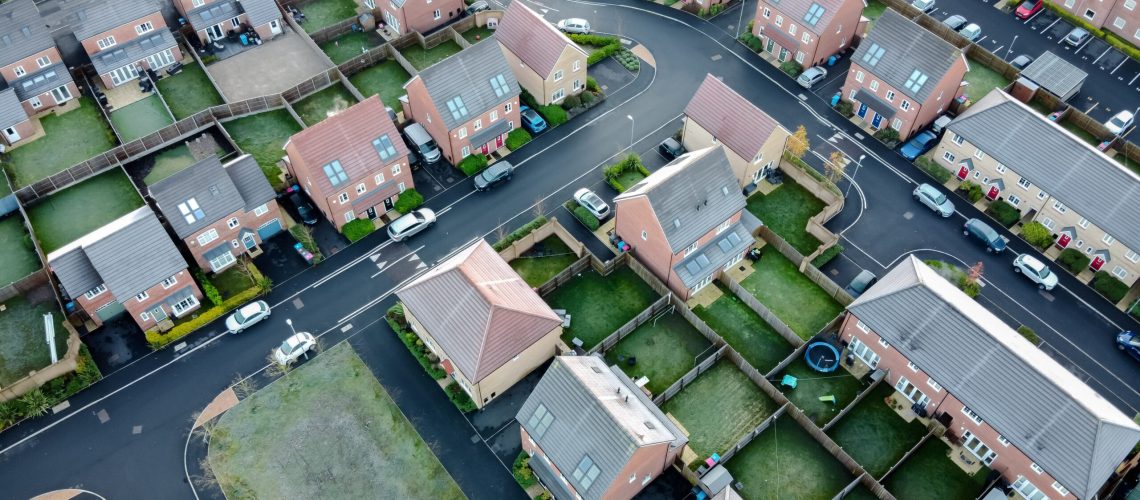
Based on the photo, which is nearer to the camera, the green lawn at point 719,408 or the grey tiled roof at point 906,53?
the green lawn at point 719,408

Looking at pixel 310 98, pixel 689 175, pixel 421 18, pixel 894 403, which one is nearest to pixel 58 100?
pixel 310 98

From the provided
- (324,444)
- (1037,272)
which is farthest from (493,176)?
(1037,272)

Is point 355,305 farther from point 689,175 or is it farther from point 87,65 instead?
point 87,65

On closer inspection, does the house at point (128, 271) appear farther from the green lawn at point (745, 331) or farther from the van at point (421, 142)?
the green lawn at point (745, 331)

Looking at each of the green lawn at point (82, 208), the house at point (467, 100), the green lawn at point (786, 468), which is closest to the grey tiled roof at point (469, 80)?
the house at point (467, 100)

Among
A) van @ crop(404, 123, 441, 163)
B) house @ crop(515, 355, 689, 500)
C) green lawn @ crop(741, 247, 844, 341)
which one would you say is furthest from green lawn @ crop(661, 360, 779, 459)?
van @ crop(404, 123, 441, 163)

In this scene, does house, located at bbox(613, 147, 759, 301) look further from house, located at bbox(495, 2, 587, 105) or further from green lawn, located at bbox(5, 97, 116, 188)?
green lawn, located at bbox(5, 97, 116, 188)

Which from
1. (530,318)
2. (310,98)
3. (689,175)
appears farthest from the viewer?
(310,98)
